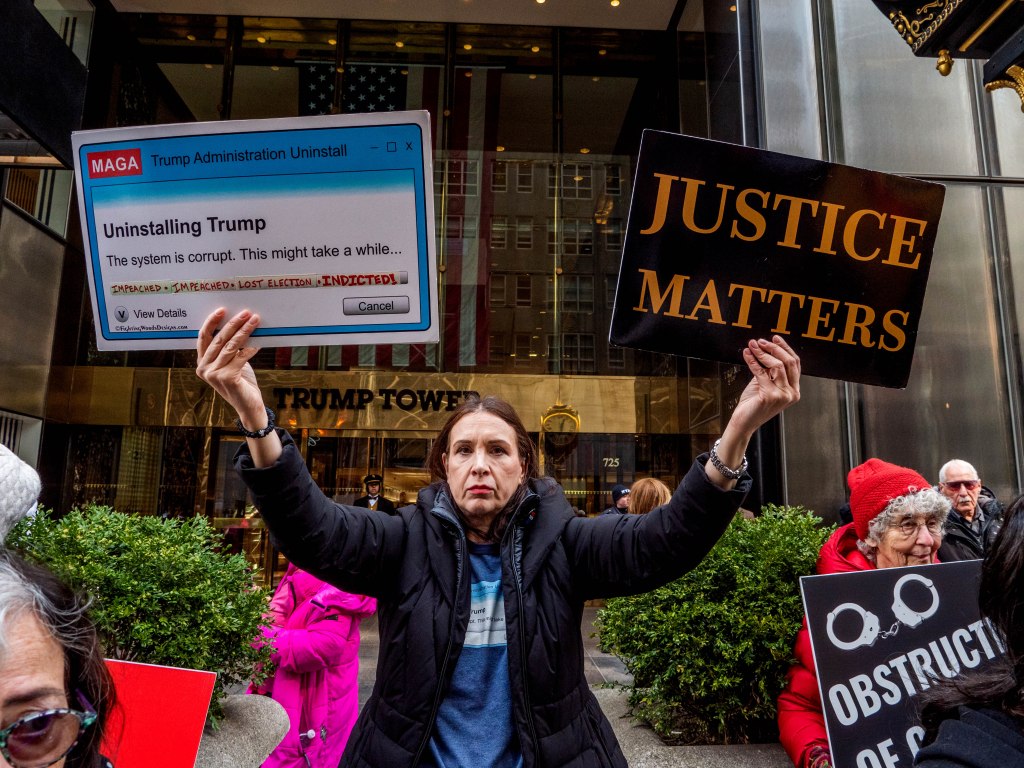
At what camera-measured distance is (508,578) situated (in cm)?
205

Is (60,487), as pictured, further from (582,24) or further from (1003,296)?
(1003,296)

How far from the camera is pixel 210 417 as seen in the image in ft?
46.3

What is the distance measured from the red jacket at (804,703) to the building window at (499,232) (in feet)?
37.8

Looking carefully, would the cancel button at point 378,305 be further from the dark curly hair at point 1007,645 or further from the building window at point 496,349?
the building window at point 496,349

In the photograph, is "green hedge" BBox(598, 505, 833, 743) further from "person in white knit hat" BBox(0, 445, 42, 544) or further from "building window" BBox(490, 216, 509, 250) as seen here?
"building window" BBox(490, 216, 509, 250)

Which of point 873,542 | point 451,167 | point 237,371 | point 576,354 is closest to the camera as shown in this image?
point 237,371

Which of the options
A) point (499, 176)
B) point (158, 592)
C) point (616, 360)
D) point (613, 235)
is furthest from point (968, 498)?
point (499, 176)

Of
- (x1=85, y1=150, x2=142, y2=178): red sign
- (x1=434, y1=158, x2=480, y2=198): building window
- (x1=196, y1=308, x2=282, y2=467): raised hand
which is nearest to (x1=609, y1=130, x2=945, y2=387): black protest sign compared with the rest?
(x1=196, y1=308, x2=282, y2=467): raised hand

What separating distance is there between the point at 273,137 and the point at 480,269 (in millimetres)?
11875

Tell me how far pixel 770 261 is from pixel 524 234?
39.6ft

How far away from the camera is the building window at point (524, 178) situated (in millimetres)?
14586

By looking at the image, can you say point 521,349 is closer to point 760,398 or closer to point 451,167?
point 451,167

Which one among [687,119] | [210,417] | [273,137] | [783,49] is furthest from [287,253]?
[210,417]

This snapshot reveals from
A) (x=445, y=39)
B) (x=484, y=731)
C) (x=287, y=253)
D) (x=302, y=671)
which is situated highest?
(x=445, y=39)
